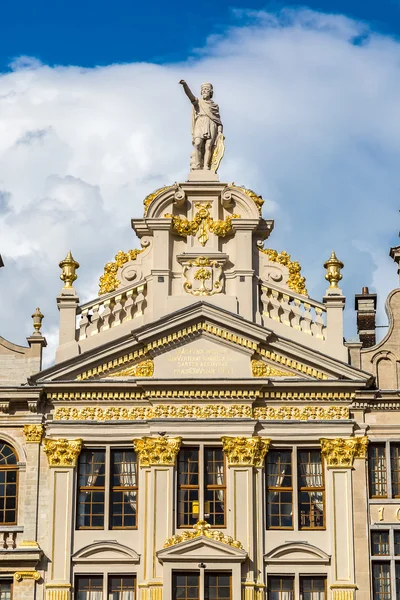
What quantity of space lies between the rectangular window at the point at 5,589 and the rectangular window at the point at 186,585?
432 centimetres

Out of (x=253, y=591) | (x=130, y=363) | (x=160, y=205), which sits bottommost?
(x=253, y=591)

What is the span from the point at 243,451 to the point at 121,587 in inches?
188

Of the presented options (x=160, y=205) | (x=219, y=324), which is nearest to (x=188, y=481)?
(x=219, y=324)

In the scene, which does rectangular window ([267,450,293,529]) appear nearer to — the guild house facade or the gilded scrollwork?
the guild house facade

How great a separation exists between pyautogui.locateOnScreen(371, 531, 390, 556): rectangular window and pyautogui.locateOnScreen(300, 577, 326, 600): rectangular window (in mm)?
1586

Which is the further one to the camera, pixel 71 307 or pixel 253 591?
pixel 71 307

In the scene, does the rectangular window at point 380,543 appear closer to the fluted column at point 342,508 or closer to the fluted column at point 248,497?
the fluted column at point 342,508

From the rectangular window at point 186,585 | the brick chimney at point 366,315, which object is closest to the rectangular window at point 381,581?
the rectangular window at point 186,585

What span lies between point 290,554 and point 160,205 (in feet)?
34.3

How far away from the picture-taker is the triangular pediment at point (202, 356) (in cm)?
4319

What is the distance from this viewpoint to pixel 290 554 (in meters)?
41.9

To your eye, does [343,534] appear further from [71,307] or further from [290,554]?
[71,307]

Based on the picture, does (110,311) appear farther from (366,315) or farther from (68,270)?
(366,315)

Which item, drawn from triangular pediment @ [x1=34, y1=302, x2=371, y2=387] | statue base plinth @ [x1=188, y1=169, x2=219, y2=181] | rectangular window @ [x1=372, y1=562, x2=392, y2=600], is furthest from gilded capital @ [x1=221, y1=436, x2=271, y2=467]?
statue base plinth @ [x1=188, y1=169, x2=219, y2=181]
